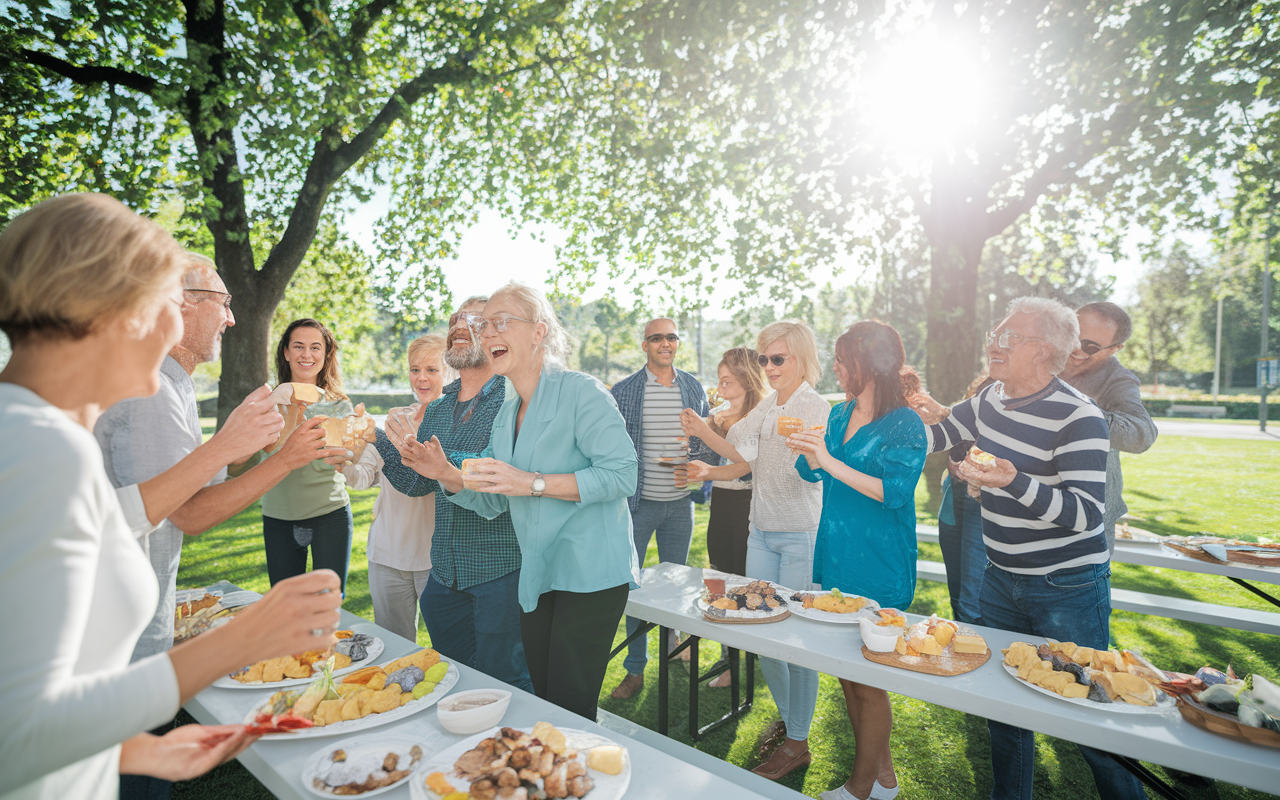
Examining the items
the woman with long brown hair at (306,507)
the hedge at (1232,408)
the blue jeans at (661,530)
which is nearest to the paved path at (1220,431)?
the hedge at (1232,408)

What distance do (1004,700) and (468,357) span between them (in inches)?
95.3

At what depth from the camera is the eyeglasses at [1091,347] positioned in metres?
3.47

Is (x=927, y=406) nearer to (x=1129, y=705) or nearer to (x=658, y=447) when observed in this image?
(x=658, y=447)

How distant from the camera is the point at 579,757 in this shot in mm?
1462

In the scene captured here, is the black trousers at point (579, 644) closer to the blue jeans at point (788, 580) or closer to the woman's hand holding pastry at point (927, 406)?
the blue jeans at point (788, 580)

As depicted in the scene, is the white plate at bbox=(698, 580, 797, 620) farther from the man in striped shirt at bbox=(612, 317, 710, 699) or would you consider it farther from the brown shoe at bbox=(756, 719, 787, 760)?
the man in striped shirt at bbox=(612, 317, 710, 699)

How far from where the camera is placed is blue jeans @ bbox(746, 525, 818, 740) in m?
3.09

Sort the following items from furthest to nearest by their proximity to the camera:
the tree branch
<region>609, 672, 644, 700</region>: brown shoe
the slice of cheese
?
1. the tree branch
2. <region>609, 672, 644, 700</region>: brown shoe
3. the slice of cheese

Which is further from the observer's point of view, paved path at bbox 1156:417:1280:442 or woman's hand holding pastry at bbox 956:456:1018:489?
paved path at bbox 1156:417:1280:442

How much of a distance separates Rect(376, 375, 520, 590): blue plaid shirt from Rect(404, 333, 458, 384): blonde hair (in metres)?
0.47

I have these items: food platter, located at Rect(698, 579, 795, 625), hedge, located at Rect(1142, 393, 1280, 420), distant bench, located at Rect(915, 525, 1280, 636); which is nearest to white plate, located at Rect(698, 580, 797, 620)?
food platter, located at Rect(698, 579, 795, 625)

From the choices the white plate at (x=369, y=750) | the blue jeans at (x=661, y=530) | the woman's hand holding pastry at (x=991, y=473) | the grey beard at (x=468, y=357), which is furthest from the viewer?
the blue jeans at (x=661, y=530)

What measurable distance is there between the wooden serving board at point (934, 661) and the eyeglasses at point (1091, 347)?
2220 mm

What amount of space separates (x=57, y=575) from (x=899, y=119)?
8.61 metres
